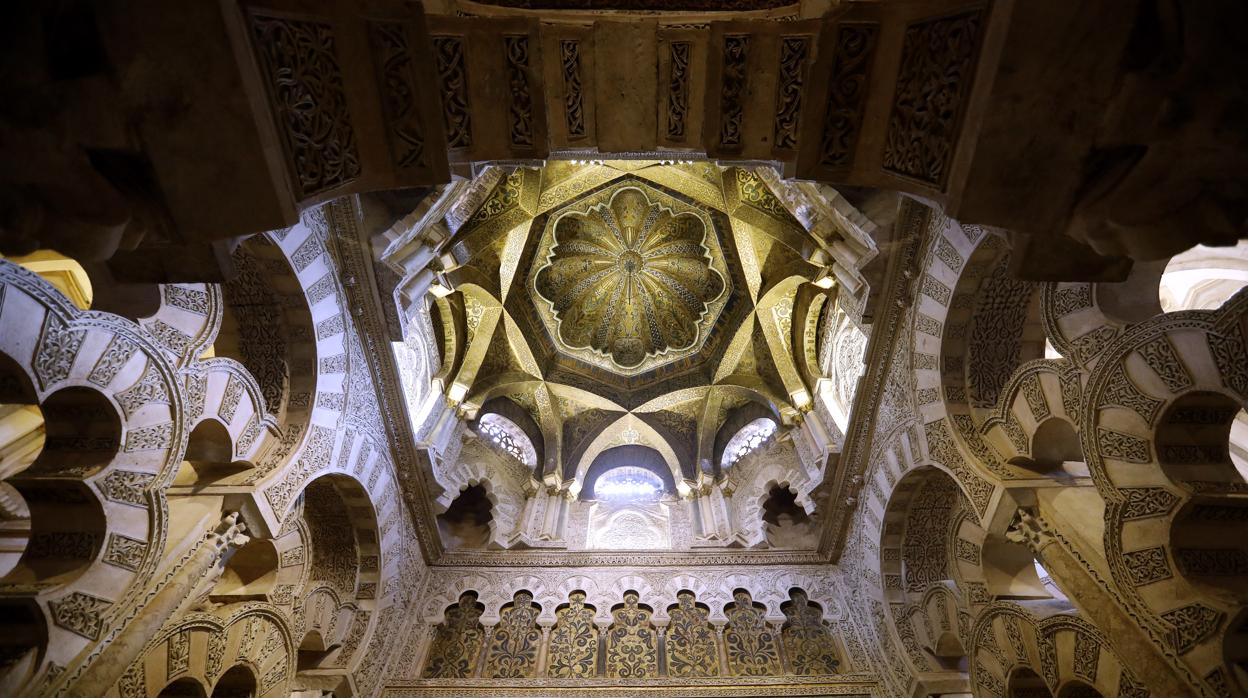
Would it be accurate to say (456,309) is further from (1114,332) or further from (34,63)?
(1114,332)

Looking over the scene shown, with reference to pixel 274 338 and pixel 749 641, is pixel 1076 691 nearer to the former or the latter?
pixel 749 641

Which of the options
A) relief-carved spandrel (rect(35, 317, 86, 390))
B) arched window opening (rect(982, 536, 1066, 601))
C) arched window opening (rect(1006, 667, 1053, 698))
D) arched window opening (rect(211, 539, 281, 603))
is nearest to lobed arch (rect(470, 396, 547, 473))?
arched window opening (rect(211, 539, 281, 603))

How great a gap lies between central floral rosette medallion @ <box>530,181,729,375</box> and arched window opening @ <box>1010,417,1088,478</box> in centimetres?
632

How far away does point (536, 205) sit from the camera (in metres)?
9.66

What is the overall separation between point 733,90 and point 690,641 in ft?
23.3

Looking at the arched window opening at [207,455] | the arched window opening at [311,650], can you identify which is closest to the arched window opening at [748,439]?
the arched window opening at [311,650]

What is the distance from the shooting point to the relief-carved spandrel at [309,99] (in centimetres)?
264

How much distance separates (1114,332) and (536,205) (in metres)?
7.78

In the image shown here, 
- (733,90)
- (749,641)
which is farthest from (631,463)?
(733,90)

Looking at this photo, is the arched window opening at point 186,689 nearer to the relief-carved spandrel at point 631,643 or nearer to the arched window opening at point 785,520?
the relief-carved spandrel at point 631,643

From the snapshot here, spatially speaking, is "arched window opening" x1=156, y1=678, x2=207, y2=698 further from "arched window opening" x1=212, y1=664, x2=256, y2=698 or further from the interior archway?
the interior archway

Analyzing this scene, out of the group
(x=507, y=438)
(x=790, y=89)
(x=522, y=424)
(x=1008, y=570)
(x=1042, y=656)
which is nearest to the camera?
(x=790, y=89)

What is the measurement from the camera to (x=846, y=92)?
121 inches

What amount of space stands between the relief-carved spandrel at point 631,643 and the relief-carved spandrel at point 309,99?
22.4ft
